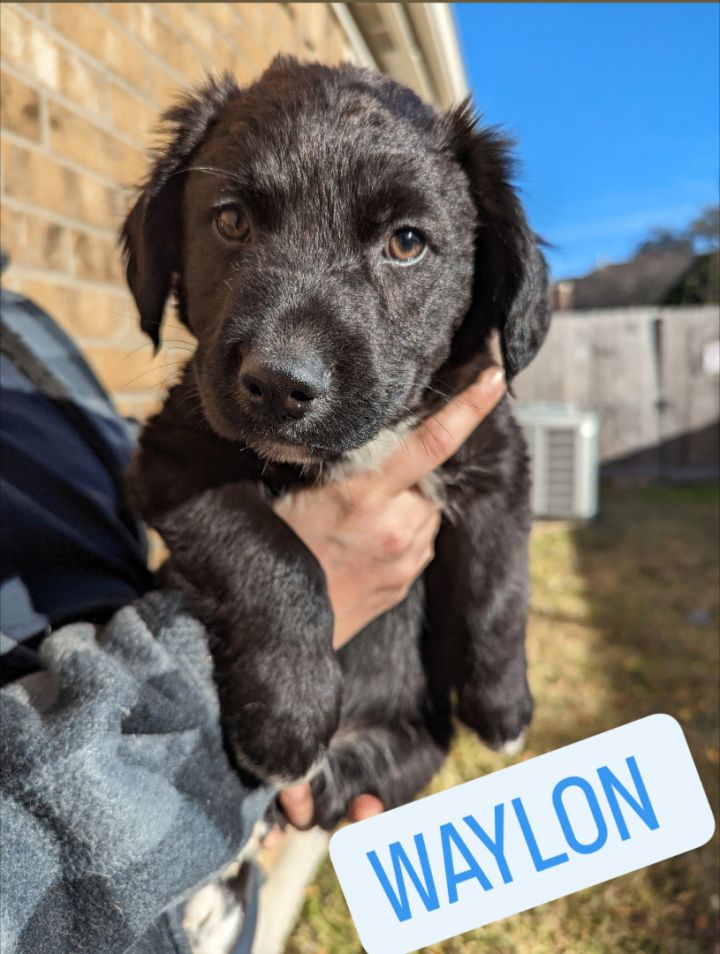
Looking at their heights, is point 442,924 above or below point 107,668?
below

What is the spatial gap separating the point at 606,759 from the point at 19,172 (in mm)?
1748

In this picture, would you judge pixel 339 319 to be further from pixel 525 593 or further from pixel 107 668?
pixel 525 593

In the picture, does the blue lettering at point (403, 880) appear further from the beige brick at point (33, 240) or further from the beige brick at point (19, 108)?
the beige brick at point (19, 108)

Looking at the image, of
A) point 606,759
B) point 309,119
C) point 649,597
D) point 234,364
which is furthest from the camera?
point 309,119

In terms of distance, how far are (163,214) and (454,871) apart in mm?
1198

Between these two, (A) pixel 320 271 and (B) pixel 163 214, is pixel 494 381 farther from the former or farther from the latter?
(B) pixel 163 214

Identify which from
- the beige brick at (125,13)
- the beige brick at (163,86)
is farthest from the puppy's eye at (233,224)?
the beige brick at (163,86)

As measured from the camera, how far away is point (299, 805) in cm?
130

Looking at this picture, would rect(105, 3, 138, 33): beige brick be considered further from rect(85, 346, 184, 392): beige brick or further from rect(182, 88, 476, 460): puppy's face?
rect(182, 88, 476, 460): puppy's face

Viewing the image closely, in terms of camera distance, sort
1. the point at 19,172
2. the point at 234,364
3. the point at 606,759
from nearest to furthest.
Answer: the point at 606,759, the point at 234,364, the point at 19,172

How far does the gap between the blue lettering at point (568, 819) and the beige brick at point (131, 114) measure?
79.5 inches

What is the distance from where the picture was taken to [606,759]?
0.65m

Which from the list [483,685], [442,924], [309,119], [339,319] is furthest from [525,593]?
[309,119]

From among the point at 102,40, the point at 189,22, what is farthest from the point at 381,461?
the point at 189,22
